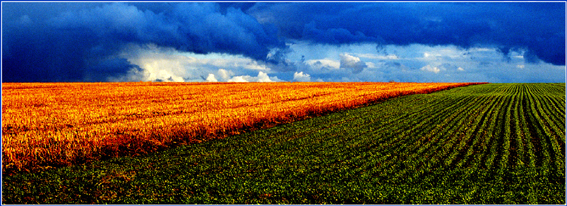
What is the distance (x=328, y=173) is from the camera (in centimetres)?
890

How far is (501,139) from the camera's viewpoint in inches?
530

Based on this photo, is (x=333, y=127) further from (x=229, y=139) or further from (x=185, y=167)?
(x=185, y=167)

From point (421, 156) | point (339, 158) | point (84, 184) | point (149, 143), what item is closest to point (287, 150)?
point (339, 158)

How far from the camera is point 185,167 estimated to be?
9.62 meters

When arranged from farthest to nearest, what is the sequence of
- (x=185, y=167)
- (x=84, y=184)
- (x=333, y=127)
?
1. (x=333, y=127)
2. (x=185, y=167)
3. (x=84, y=184)

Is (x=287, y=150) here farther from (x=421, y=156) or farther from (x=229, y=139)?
(x=421, y=156)

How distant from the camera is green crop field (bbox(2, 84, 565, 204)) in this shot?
7395 millimetres

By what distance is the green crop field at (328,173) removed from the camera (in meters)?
7.39

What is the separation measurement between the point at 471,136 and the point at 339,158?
644cm

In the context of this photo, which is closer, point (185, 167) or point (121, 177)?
point (121, 177)

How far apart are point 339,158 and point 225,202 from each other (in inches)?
166

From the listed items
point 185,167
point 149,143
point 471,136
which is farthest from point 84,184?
point 471,136

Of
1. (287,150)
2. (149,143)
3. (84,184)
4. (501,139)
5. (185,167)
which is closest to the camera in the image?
(84,184)

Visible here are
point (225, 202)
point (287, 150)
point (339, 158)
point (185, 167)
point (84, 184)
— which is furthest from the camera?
point (287, 150)
